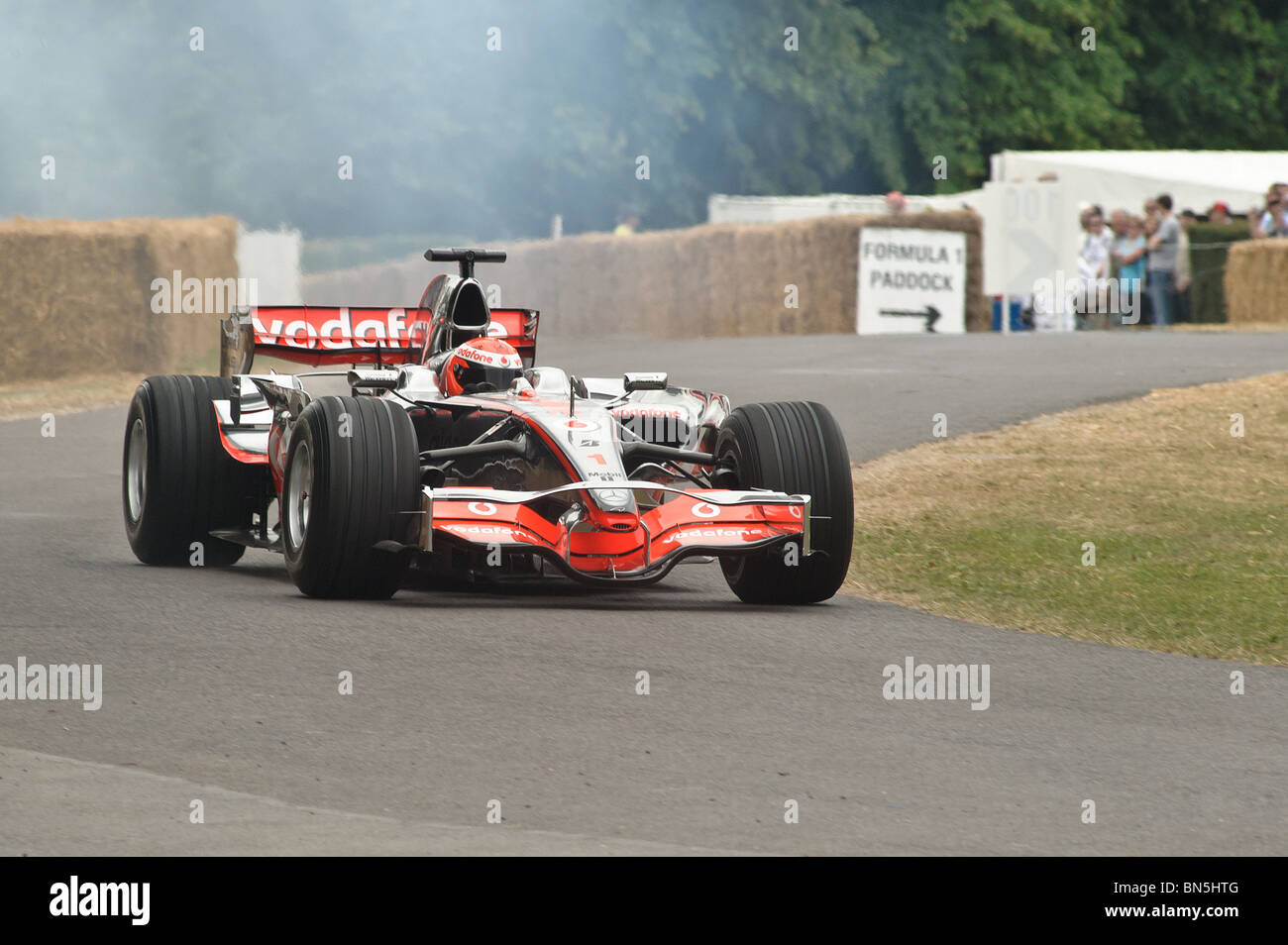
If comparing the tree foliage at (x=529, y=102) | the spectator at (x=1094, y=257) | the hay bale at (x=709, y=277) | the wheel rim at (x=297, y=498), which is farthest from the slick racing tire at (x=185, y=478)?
the tree foliage at (x=529, y=102)

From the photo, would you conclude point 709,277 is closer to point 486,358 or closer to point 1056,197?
point 1056,197

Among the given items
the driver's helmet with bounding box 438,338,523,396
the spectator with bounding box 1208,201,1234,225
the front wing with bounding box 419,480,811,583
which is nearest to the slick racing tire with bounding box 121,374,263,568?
the driver's helmet with bounding box 438,338,523,396

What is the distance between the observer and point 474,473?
31.2ft

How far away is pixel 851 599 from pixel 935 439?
595 centimetres

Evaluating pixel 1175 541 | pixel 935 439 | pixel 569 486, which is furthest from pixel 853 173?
pixel 569 486

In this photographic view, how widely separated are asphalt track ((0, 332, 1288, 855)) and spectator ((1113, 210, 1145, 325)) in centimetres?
1655

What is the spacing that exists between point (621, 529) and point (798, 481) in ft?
2.81

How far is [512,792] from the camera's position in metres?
5.64

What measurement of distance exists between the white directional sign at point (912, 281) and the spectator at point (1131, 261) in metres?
1.98

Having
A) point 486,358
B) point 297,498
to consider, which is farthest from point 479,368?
point 297,498

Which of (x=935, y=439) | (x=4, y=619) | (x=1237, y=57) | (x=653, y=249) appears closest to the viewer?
(x=4, y=619)

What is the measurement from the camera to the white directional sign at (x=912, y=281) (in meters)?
27.0

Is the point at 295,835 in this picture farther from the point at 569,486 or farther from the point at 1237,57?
the point at 1237,57

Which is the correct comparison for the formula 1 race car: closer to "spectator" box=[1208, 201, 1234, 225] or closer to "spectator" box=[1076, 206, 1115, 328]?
"spectator" box=[1076, 206, 1115, 328]
